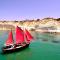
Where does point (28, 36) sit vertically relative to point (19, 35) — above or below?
below

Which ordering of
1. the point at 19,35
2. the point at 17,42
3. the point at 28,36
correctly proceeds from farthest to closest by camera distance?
the point at 28,36, the point at 19,35, the point at 17,42

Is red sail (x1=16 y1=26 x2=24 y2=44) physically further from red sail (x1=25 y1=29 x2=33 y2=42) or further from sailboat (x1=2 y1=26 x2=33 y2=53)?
red sail (x1=25 y1=29 x2=33 y2=42)

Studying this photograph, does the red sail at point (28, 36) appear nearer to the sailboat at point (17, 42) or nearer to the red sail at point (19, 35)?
the sailboat at point (17, 42)

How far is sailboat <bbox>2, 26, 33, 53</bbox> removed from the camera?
4698cm

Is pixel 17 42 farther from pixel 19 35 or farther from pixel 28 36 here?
pixel 28 36

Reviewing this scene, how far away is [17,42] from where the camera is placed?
173ft

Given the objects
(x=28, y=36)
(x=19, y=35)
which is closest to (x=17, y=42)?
(x=19, y=35)

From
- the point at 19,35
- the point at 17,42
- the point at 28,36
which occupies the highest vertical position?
the point at 19,35

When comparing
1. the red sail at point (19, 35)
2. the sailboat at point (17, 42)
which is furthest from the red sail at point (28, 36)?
the red sail at point (19, 35)

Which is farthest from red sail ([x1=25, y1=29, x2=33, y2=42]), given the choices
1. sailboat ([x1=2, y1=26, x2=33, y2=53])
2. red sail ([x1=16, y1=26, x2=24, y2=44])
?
red sail ([x1=16, y1=26, x2=24, y2=44])

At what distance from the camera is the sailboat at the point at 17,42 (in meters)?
47.0

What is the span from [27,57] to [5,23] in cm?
15719

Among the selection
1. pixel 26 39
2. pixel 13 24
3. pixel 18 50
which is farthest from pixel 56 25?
pixel 18 50

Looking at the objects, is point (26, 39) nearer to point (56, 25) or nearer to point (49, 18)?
point (56, 25)
